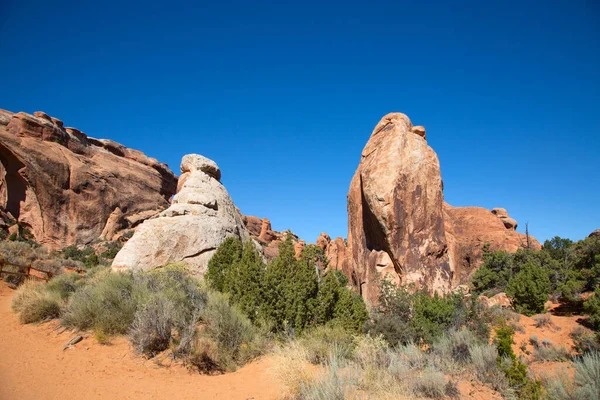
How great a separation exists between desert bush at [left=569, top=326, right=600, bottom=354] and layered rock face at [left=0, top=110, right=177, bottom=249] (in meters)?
41.9

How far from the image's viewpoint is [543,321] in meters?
15.8

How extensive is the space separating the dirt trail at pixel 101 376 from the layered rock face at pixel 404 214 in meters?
13.0

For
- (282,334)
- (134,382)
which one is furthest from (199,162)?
(134,382)

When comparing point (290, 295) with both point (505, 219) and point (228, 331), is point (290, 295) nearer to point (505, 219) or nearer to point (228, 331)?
point (228, 331)

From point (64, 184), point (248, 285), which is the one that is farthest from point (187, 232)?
point (64, 184)

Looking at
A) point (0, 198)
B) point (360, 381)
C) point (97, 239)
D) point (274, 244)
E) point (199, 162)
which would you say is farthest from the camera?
point (274, 244)

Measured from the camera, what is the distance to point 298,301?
29.9ft

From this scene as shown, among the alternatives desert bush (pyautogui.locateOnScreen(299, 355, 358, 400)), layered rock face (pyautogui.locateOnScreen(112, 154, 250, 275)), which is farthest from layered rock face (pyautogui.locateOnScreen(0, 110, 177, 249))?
A: desert bush (pyautogui.locateOnScreen(299, 355, 358, 400))

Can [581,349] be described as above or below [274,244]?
below

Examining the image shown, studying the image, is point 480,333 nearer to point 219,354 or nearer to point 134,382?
point 219,354

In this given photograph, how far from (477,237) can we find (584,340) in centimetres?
2461

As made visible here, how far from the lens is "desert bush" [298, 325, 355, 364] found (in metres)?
7.57

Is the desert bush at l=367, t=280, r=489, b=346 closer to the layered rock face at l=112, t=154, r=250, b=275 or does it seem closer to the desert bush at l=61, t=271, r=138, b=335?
the layered rock face at l=112, t=154, r=250, b=275

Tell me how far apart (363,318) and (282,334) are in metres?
2.62
